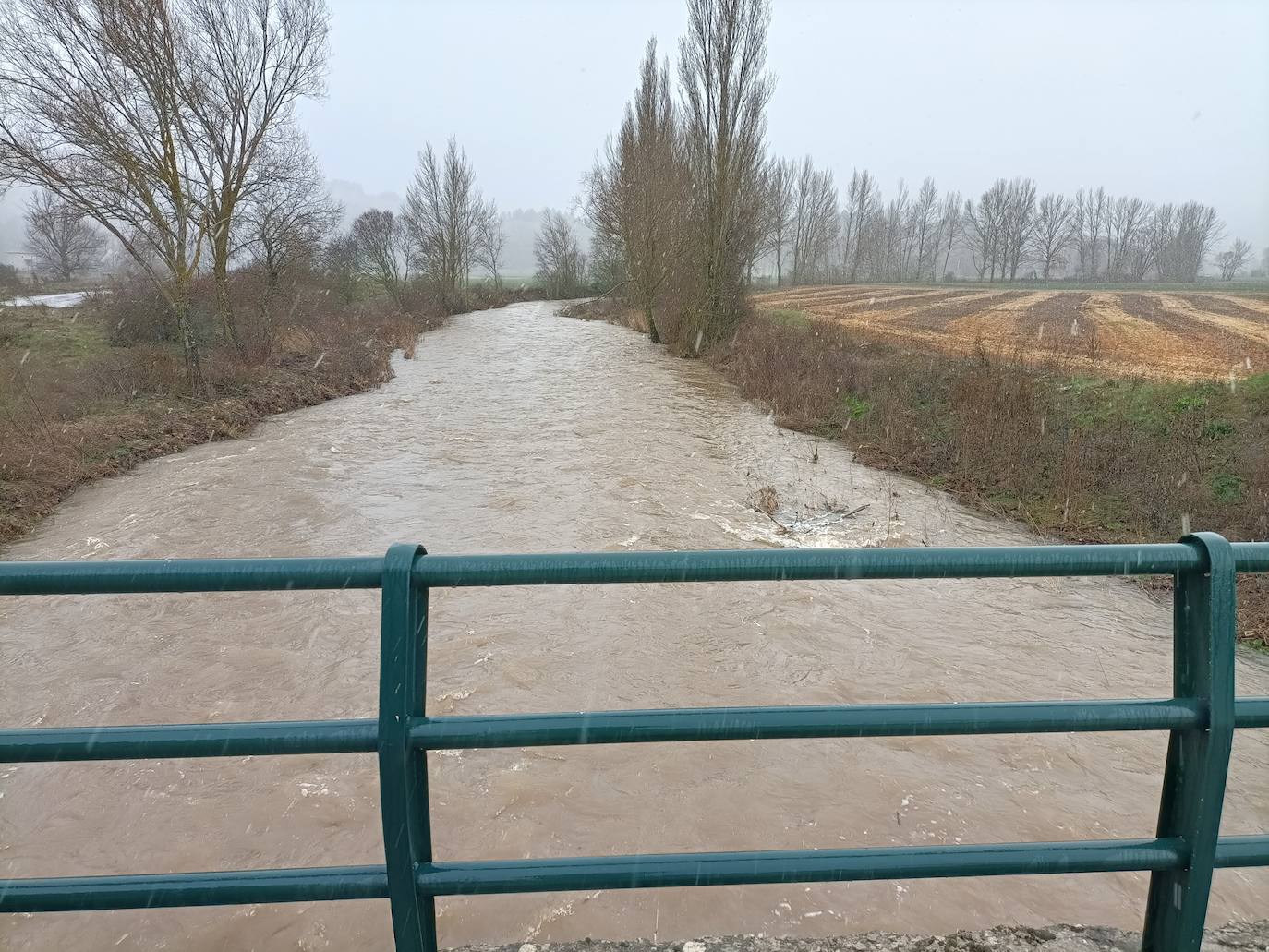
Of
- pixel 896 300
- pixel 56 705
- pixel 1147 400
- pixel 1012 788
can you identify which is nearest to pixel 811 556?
pixel 1012 788

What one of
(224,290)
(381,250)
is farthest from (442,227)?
(224,290)

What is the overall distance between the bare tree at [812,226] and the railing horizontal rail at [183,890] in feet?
269

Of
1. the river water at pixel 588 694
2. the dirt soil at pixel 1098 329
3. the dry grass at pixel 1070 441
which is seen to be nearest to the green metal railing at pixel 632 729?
the river water at pixel 588 694

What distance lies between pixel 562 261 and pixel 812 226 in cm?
3067

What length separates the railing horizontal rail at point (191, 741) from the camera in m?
1.59

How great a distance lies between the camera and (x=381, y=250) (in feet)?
162

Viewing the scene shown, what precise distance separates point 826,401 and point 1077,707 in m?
14.8

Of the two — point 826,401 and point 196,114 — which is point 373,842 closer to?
point 826,401

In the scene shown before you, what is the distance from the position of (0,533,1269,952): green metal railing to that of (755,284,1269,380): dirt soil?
12581 mm

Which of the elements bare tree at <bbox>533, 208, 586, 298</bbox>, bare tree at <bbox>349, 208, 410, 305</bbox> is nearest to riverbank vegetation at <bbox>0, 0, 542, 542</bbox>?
bare tree at <bbox>349, 208, 410, 305</bbox>

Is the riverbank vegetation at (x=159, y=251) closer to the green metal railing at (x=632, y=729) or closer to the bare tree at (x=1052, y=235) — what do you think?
the green metal railing at (x=632, y=729)

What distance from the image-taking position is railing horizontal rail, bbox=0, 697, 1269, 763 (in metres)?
1.60

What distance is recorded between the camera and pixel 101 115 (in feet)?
45.8

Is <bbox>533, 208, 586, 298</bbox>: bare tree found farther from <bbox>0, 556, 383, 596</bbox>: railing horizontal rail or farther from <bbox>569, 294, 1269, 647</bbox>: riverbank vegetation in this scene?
<bbox>0, 556, 383, 596</bbox>: railing horizontal rail
